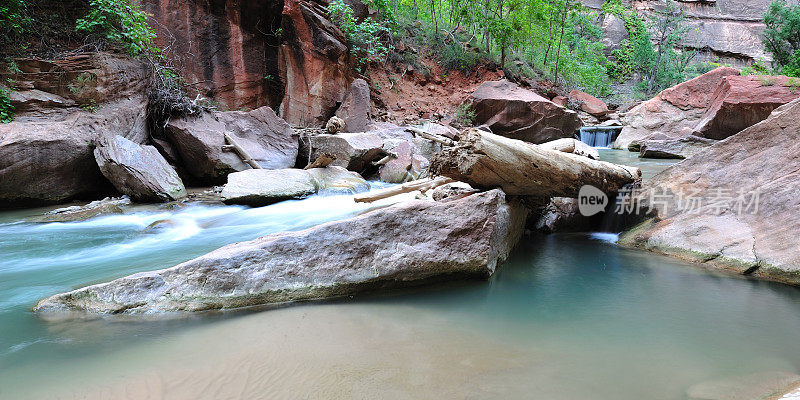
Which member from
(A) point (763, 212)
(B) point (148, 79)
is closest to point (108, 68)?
(B) point (148, 79)

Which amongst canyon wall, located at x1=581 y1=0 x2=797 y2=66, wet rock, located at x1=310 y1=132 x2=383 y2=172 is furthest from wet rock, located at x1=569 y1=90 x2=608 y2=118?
canyon wall, located at x1=581 y1=0 x2=797 y2=66

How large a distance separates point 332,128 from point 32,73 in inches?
222

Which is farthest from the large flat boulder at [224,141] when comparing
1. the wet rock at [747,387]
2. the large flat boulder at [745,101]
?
the large flat boulder at [745,101]

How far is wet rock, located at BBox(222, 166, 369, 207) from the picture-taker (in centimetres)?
643

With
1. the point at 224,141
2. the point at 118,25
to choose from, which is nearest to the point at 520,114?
the point at 224,141

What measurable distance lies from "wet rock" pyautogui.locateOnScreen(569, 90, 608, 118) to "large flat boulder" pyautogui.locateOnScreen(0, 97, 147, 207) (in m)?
17.6

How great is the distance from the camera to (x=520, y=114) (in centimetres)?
1305

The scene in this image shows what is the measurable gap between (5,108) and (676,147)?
49.6 ft

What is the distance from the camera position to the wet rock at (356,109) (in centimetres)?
1089

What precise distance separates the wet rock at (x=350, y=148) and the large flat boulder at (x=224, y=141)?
64cm

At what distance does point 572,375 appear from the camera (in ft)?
6.28

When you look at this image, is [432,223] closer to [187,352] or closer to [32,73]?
[187,352]

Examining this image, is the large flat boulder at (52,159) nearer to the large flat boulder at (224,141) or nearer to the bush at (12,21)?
the large flat boulder at (224,141)

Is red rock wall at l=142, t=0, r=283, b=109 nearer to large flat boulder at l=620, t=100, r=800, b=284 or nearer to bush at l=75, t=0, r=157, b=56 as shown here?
bush at l=75, t=0, r=157, b=56
